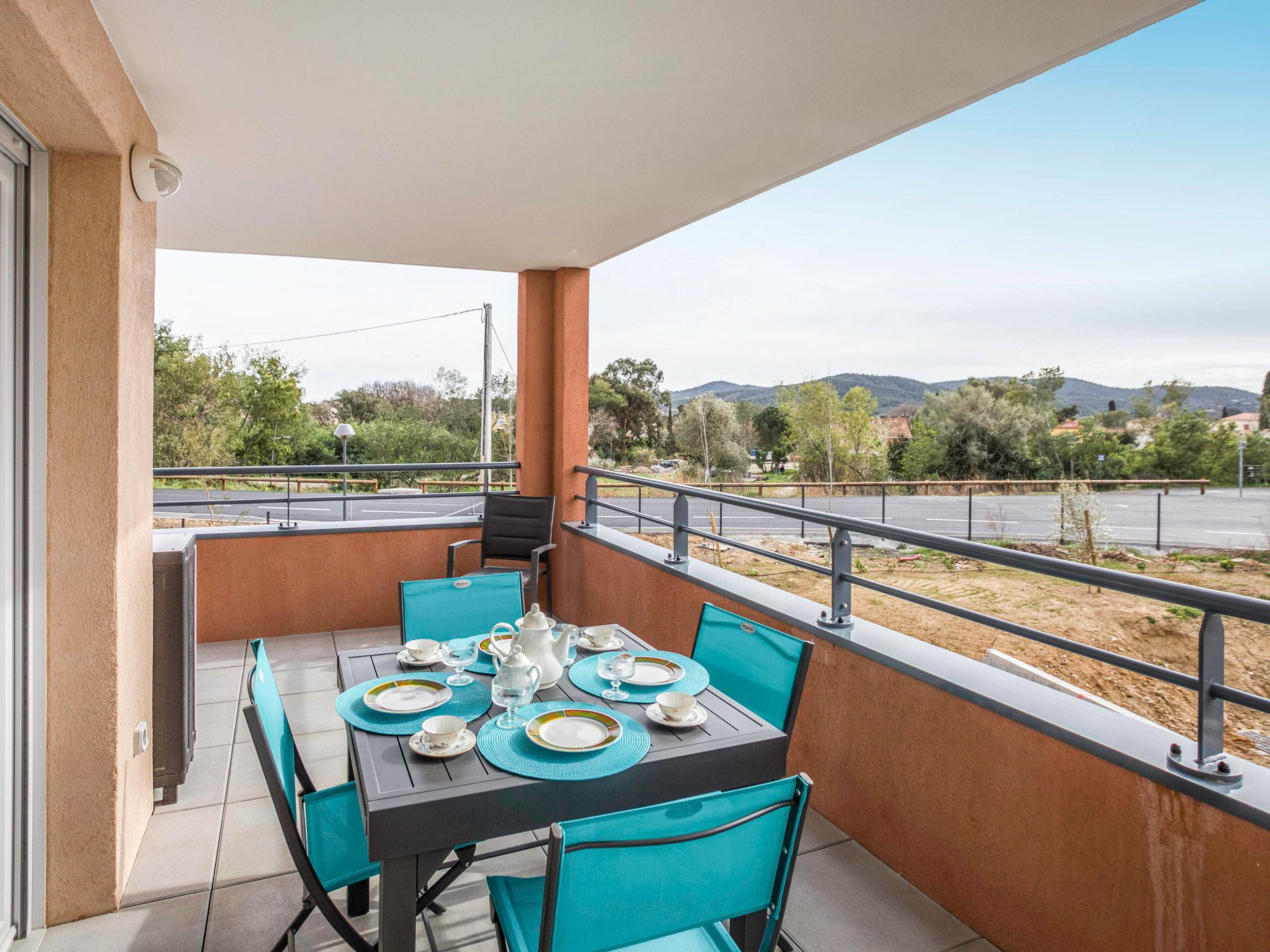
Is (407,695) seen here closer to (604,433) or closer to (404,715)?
(404,715)

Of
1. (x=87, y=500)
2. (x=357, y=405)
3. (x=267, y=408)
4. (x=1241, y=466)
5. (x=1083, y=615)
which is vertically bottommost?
(x=1083, y=615)

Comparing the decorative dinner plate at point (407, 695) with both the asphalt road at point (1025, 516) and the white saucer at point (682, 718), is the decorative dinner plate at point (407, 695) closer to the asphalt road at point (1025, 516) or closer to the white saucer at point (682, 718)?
the white saucer at point (682, 718)

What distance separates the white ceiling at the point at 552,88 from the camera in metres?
1.71

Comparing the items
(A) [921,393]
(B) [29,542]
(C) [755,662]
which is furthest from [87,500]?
(A) [921,393]

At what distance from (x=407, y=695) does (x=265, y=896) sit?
825 millimetres

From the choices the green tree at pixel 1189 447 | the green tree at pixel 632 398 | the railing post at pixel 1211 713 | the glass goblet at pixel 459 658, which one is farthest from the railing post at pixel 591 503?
the green tree at pixel 632 398

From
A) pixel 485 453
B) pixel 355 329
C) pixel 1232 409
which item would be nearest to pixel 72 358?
pixel 485 453

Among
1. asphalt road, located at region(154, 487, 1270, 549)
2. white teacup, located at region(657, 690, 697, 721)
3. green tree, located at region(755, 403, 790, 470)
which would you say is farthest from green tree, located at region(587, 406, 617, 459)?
white teacup, located at region(657, 690, 697, 721)

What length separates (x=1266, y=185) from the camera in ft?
79.4

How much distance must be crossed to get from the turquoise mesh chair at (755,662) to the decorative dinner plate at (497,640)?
0.57m

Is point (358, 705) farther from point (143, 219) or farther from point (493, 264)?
point (493, 264)

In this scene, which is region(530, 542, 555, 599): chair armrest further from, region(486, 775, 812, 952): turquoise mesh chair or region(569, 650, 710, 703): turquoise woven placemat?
region(486, 775, 812, 952): turquoise mesh chair

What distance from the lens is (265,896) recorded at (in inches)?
79.7

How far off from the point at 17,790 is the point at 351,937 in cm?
103
